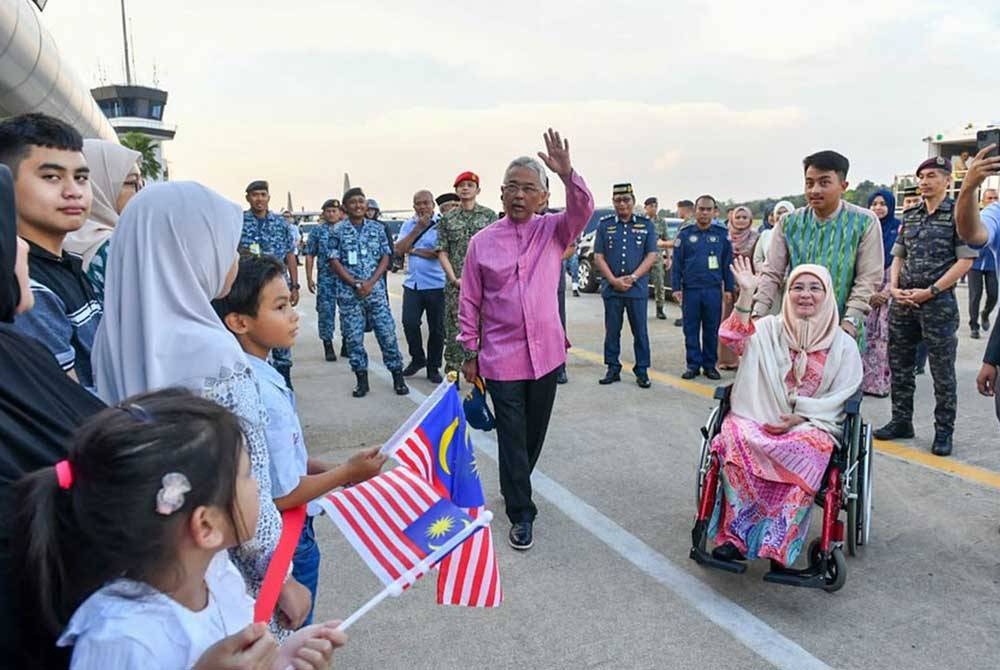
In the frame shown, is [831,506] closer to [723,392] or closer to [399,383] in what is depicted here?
[723,392]

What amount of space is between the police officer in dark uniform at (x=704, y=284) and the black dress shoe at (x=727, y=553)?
3.96 meters

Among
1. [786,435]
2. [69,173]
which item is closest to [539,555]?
[786,435]

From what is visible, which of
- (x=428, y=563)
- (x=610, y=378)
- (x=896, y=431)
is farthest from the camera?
(x=610, y=378)

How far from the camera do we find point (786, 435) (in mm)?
3082

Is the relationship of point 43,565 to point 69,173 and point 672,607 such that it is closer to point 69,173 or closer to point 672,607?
point 69,173

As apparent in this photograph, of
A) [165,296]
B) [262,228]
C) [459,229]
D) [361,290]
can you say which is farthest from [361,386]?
[165,296]

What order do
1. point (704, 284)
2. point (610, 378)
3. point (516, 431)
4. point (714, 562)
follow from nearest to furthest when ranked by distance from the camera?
point (714, 562) < point (516, 431) < point (610, 378) < point (704, 284)

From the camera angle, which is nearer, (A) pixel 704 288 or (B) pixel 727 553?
(B) pixel 727 553

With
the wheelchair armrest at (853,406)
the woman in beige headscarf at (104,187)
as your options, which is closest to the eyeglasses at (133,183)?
the woman in beige headscarf at (104,187)

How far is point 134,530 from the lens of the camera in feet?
3.57

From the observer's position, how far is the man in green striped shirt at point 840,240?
387 centimetres

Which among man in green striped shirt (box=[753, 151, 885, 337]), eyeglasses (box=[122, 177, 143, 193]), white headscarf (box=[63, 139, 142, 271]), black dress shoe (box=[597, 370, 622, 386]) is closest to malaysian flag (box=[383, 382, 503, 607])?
white headscarf (box=[63, 139, 142, 271])

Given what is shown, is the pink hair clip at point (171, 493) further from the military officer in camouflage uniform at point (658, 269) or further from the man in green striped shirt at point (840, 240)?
the military officer in camouflage uniform at point (658, 269)

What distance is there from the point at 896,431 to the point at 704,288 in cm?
246
